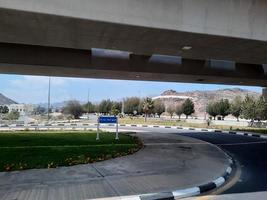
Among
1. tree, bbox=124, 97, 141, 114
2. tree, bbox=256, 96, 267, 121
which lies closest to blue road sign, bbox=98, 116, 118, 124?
tree, bbox=256, 96, 267, 121

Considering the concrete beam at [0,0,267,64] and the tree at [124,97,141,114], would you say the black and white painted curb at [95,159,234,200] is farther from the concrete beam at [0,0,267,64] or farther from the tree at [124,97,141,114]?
the tree at [124,97,141,114]

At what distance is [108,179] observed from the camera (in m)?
9.29

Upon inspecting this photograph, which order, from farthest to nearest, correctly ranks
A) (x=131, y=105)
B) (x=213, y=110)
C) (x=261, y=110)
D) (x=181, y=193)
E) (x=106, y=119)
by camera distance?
(x=131, y=105) < (x=213, y=110) < (x=261, y=110) < (x=106, y=119) < (x=181, y=193)

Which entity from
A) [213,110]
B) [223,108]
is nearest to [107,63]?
[223,108]

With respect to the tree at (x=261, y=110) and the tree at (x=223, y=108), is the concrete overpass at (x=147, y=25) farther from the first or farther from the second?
the tree at (x=223, y=108)

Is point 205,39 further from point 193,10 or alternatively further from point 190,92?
point 190,92

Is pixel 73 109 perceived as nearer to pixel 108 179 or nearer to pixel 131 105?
pixel 131 105

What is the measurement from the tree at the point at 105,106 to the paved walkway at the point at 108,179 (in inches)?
4072

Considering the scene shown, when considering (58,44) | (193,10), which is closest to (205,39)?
(193,10)

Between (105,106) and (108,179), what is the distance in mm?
109917

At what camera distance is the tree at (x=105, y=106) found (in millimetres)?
116525

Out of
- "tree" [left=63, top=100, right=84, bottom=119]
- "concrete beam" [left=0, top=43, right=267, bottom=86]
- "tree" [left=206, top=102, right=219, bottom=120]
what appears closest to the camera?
"concrete beam" [left=0, top=43, right=267, bottom=86]

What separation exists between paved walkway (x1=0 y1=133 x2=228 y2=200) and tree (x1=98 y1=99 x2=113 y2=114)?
4072 inches

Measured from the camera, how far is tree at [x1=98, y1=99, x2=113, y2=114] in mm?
116525
